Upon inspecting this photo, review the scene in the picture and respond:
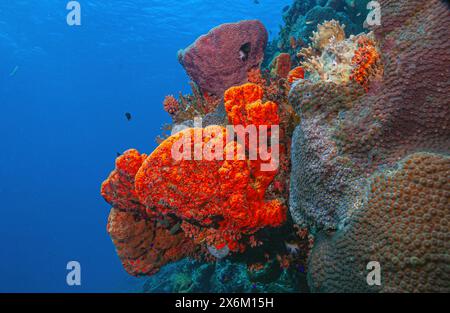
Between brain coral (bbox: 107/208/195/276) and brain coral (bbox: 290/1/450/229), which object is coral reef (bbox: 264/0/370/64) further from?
brain coral (bbox: 107/208/195/276)

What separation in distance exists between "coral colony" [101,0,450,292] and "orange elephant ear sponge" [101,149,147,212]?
0.06ft

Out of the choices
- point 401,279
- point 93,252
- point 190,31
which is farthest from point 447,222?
point 93,252

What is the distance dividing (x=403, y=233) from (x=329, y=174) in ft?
2.73

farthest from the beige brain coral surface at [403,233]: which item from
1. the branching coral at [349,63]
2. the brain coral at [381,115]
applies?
the branching coral at [349,63]

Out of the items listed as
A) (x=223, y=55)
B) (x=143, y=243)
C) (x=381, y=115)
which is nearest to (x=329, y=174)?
(x=381, y=115)

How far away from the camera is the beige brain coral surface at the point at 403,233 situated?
2232 millimetres

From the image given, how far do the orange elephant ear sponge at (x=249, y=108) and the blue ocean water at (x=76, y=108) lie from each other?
885 inches

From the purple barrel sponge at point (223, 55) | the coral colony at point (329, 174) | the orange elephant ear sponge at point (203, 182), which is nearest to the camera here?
the coral colony at point (329, 174)

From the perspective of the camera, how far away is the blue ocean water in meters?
32.8

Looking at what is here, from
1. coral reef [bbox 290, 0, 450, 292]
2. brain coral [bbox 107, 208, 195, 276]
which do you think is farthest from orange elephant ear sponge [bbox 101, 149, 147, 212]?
coral reef [bbox 290, 0, 450, 292]

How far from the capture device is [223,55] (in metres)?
6.11

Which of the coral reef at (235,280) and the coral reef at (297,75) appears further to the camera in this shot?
the coral reef at (235,280)

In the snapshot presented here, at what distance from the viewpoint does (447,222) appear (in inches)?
88.4

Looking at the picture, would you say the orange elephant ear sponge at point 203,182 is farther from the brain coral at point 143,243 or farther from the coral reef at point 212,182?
the brain coral at point 143,243
